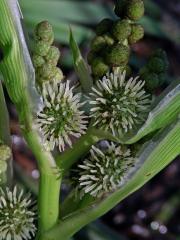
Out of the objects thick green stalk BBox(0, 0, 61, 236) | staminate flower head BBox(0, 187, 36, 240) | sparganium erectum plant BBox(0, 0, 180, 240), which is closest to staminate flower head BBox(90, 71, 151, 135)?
sparganium erectum plant BBox(0, 0, 180, 240)

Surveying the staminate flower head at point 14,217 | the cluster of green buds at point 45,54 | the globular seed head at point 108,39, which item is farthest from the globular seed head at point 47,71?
the staminate flower head at point 14,217

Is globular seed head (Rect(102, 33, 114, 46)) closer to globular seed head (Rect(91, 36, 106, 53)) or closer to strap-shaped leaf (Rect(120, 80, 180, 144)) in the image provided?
globular seed head (Rect(91, 36, 106, 53))

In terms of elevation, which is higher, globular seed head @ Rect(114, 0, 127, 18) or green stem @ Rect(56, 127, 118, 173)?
globular seed head @ Rect(114, 0, 127, 18)

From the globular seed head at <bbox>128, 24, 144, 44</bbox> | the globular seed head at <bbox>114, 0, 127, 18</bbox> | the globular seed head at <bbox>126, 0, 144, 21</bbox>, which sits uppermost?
the globular seed head at <bbox>126, 0, 144, 21</bbox>

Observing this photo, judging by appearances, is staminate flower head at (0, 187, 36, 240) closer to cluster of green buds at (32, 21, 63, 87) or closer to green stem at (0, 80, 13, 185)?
green stem at (0, 80, 13, 185)

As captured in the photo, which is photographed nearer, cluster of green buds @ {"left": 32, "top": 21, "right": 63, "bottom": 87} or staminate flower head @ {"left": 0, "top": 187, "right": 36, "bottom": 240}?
cluster of green buds @ {"left": 32, "top": 21, "right": 63, "bottom": 87}

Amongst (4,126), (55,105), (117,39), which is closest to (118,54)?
(117,39)
